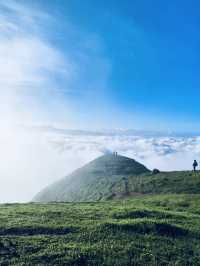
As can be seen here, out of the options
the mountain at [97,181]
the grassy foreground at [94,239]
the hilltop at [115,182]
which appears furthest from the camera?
the mountain at [97,181]

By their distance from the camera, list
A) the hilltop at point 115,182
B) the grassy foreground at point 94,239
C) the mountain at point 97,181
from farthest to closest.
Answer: the mountain at point 97,181 < the hilltop at point 115,182 < the grassy foreground at point 94,239

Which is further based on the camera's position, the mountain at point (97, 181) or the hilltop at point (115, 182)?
the mountain at point (97, 181)

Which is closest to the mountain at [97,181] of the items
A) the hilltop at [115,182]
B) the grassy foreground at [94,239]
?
the hilltop at [115,182]

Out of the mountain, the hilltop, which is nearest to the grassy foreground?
the hilltop

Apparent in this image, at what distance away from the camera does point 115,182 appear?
11200cm

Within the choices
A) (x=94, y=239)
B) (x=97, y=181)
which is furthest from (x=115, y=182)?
(x=94, y=239)

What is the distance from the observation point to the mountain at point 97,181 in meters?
108

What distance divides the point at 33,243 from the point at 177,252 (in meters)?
11.2

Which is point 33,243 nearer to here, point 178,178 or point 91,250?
point 91,250

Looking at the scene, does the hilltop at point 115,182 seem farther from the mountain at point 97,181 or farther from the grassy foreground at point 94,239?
the grassy foreground at point 94,239

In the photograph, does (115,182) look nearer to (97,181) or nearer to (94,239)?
(97,181)

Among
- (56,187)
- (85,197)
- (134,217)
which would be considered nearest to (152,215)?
(134,217)

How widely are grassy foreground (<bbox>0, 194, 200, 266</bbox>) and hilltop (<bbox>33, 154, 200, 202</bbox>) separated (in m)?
46.4

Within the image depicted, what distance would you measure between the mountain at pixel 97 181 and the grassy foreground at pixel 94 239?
53543 mm
